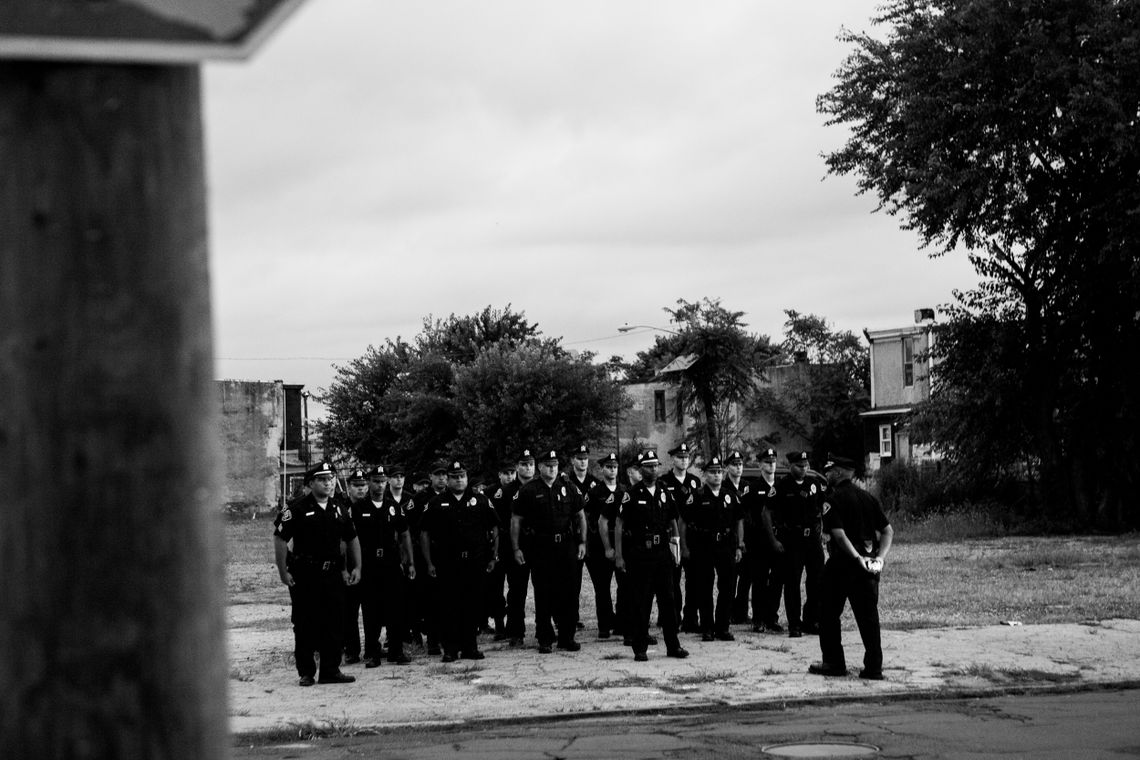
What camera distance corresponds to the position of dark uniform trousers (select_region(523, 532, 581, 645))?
15148mm

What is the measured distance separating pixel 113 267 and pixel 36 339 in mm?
149

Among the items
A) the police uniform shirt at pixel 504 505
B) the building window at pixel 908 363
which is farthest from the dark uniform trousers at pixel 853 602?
the building window at pixel 908 363

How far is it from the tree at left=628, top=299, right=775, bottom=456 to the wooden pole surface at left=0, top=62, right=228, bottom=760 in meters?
60.1

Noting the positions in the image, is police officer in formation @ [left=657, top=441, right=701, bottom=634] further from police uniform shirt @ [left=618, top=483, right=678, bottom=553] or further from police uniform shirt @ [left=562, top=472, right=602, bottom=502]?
police uniform shirt @ [left=618, top=483, right=678, bottom=553]

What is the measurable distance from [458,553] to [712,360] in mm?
50229

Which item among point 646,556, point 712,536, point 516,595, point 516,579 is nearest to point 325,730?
point 646,556

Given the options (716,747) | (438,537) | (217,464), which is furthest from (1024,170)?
(217,464)

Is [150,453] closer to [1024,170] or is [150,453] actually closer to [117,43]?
[117,43]

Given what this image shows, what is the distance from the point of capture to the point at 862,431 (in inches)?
2950

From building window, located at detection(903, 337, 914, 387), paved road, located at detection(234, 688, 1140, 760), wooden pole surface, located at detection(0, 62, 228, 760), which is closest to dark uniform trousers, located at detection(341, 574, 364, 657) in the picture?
paved road, located at detection(234, 688, 1140, 760)

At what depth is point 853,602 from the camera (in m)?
12.0

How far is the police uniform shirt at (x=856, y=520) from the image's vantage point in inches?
476

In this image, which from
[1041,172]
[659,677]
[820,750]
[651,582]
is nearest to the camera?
[820,750]

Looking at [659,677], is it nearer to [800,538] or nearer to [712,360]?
[800,538]
